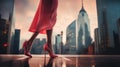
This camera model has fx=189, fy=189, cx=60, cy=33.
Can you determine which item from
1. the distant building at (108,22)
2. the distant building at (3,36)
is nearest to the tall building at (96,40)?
the distant building at (108,22)

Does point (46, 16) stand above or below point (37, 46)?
above

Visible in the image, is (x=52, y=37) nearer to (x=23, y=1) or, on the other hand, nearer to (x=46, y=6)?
(x=46, y=6)

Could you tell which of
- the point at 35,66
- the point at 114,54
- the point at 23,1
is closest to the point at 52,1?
the point at 23,1

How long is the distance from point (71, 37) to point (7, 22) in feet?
2.70

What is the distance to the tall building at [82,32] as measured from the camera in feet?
7.83

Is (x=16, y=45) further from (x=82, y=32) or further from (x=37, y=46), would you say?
(x=82, y=32)

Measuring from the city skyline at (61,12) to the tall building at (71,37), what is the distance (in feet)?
0.15

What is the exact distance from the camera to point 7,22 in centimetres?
237

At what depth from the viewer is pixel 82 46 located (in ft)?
7.83

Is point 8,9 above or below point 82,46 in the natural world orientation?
above

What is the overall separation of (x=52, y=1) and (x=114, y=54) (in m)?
1.12

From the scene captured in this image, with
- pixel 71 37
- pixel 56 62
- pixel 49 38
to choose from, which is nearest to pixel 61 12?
pixel 71 37

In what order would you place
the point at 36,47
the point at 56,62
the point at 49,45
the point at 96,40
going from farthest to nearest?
the point at 96,40 → the point at 36,47 → the point at 49,45 → the point at 56,62

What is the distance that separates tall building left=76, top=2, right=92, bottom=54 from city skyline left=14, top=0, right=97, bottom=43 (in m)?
0.05
